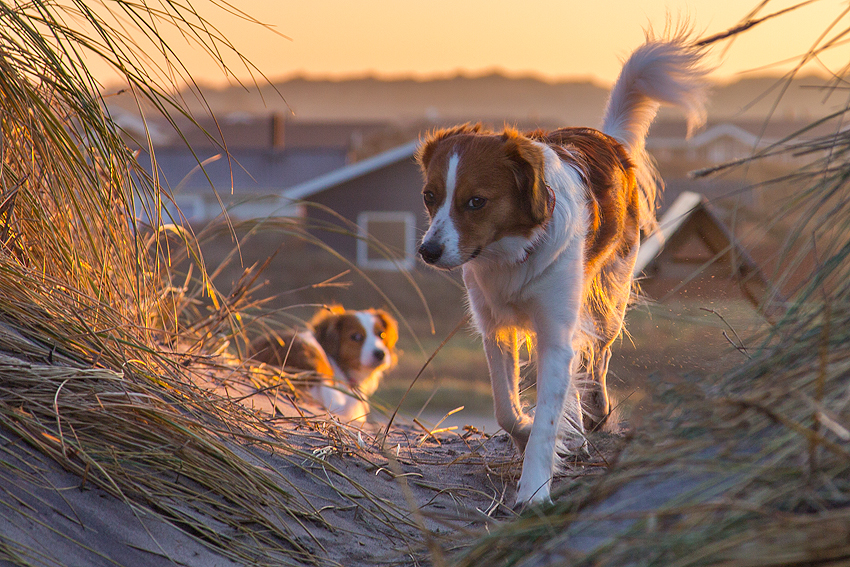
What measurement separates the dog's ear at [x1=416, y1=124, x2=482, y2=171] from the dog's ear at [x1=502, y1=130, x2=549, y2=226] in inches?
16.5

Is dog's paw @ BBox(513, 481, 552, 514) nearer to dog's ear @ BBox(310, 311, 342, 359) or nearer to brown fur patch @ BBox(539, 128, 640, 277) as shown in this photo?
brown fur patch @ BBox(539, 128, 640, 277)

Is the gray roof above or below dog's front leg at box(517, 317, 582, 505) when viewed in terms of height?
below

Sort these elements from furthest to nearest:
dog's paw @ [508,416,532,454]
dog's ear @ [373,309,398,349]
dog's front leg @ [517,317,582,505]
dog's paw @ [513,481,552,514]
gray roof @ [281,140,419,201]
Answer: gray roof @ [281,140,419,201] → dog's ear @ [373,309,398,349] → dog's paw @ [508,416,532,454] → dog's front leg @ [517,317,582,505] → dog's paw @ [513,481,552,514]

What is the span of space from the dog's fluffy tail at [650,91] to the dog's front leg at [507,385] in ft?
5.33

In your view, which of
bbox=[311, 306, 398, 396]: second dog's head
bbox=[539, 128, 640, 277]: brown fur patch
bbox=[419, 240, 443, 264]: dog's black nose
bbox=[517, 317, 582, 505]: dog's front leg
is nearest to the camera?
bbox=[517, 317, 582, 505]: dog's front leg

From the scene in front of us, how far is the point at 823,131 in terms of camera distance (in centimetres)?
179

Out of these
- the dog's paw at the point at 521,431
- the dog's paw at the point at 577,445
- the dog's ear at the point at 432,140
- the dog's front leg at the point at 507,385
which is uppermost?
the dog's ear at the point at 432,140

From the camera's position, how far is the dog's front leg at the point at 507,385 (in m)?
3.34

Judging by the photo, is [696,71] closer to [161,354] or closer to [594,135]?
[594,135]

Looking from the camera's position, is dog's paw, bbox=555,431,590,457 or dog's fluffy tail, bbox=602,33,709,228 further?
dog's fluffy tail, bbox=602,33,709,228

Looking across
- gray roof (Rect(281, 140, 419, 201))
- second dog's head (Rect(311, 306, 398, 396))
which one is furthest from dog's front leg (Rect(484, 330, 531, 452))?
gray roof (Rect(281, 140, 419, 201))

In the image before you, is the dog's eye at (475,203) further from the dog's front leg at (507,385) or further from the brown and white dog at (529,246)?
the dog's front leg at (507,385)

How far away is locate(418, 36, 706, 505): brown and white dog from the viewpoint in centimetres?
300

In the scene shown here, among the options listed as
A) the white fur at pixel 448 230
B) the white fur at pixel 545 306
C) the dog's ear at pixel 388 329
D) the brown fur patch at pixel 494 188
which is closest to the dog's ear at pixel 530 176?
the brown fur patch at pixel 494 188
